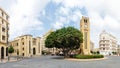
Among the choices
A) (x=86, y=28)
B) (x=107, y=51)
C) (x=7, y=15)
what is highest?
(x=7, y=15)

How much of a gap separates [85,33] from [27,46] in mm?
55407

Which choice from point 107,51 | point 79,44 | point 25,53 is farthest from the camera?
point 107,51

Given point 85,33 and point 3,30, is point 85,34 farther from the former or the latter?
point 3,30

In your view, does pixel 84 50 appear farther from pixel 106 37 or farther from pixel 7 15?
pixel 106 37

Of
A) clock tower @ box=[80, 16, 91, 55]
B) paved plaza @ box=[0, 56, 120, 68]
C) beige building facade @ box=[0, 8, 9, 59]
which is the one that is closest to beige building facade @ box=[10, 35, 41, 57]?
beige building facade @ box=[0, 8, 9, 59]

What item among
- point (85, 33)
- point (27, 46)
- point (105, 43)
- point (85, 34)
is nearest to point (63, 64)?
point (85, 34)

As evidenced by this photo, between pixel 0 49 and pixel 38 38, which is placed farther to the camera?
pixel 38 38

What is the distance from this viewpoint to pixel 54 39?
7469 cm

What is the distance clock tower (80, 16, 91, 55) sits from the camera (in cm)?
7519

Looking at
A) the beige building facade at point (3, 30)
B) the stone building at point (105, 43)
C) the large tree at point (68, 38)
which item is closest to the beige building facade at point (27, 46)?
the beige building facade at point (3, 30)

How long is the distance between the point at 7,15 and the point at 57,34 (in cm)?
1933

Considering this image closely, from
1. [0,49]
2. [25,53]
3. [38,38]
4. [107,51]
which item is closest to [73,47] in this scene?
→ [0,49]

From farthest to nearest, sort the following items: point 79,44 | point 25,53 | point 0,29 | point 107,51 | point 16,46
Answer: point 107,51, point 16,46, point 25,53, point 79,44, point 0,29

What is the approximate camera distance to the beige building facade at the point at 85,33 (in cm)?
7519
